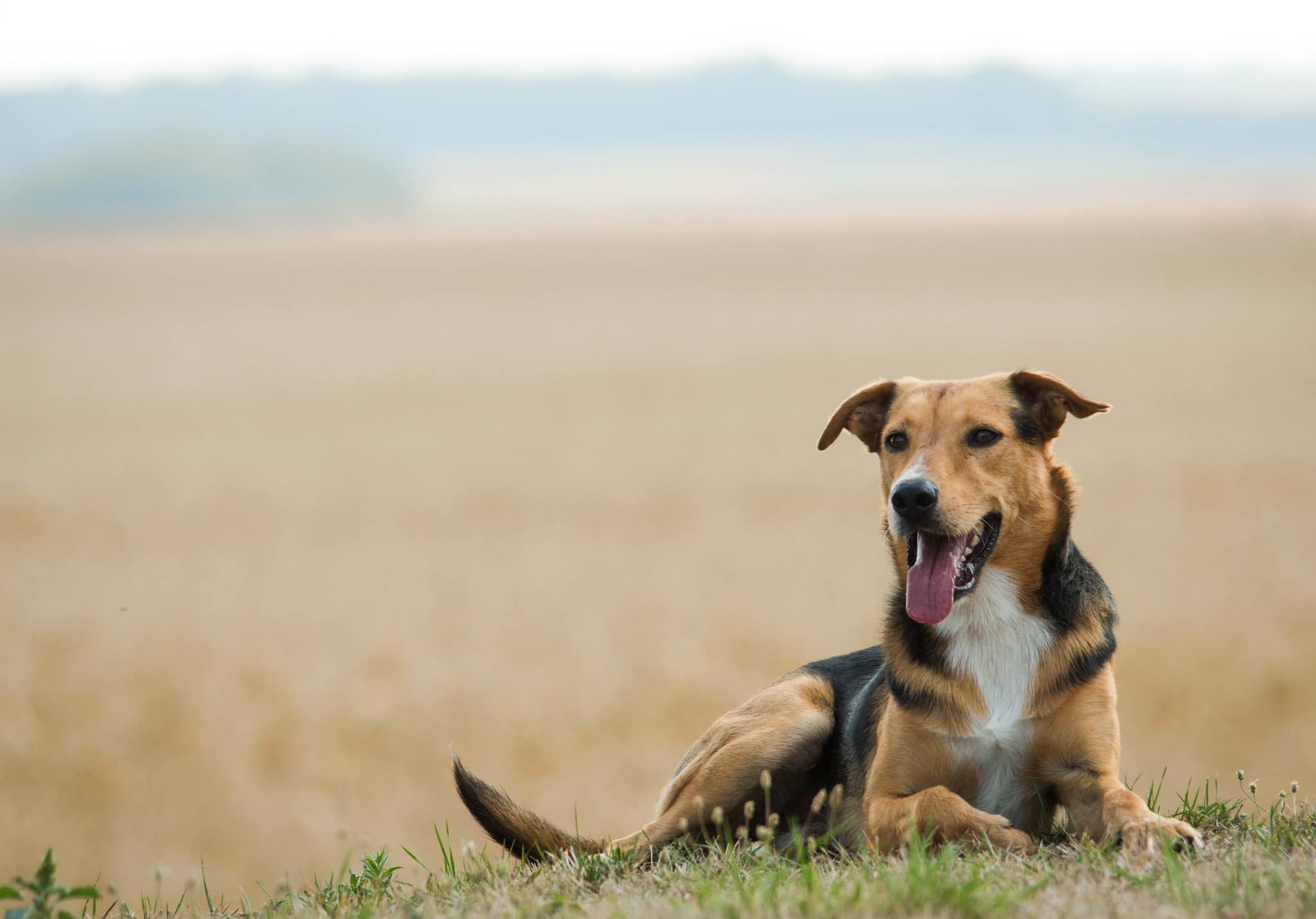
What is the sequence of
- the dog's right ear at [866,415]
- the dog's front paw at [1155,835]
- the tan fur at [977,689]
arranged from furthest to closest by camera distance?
1. the dog's right ear at [866,415]
2. the tan fur at [977,689]
3. the dog's front paw at [1155,835]

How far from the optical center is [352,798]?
70.4ft

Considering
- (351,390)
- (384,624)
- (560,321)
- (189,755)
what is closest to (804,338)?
(560,321)

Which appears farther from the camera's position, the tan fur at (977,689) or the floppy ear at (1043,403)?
the floppy ear at (1043,403)

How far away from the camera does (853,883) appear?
4.53 metres

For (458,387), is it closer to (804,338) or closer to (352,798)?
(804,338)

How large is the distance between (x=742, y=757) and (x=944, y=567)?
1274mm

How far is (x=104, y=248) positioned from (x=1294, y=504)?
82842mm

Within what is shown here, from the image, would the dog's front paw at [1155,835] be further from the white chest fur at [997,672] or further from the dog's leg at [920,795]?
the white chest fur at [997,672]

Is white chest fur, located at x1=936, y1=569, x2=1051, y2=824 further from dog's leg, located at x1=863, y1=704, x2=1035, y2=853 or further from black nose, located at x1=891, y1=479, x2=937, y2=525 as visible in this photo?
black nose, located at x1=891, y1=479, x2=937, y2=525

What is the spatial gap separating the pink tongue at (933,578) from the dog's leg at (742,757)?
37.4 inches

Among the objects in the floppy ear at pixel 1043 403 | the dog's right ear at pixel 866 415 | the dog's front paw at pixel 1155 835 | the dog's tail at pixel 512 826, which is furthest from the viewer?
the dog's right ear at pixel 866 415

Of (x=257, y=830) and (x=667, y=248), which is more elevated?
(x=667, y=248)

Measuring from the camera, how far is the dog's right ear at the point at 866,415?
604 cm

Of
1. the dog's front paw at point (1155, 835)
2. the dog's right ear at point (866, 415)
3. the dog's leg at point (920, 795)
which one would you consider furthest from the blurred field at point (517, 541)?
the dog's front paw at point (1155, 835)
